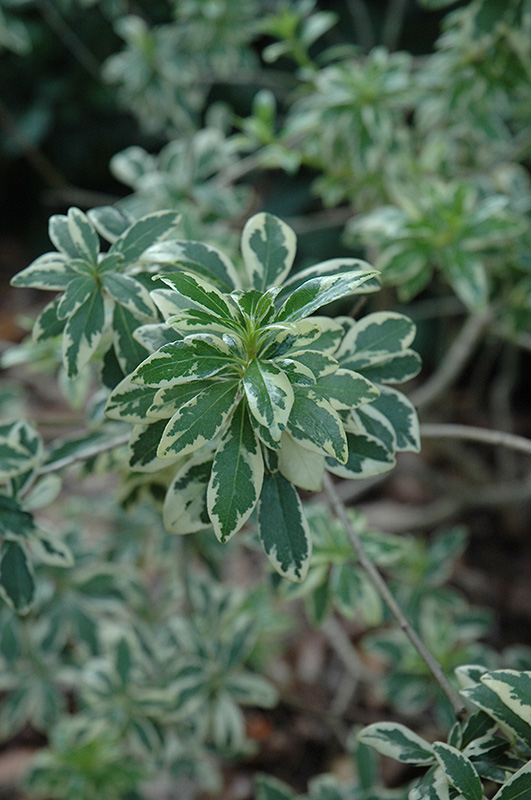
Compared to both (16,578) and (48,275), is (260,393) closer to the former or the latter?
(48,275)

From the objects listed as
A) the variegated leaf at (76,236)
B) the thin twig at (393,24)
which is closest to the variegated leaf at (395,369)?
the variegated leaf at (76,236)

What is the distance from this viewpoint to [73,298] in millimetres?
747

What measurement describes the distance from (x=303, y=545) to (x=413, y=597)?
0.98 metres

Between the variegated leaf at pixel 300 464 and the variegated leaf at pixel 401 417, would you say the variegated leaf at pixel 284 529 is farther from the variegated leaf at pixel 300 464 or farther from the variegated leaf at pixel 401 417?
the variegated leaf at pixel 401 417

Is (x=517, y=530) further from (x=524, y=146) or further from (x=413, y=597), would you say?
(x=524, y=146)

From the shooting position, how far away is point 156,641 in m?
1.40

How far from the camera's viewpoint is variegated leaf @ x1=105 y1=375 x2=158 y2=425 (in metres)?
0.70

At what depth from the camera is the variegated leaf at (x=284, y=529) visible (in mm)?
697

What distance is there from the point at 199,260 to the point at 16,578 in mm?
477

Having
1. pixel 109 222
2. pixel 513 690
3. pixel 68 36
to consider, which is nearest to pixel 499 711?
pixel 513 690

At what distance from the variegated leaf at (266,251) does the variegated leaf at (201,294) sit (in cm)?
12

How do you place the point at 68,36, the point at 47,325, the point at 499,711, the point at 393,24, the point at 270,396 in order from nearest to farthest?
the point at 270,396
the point at 499,711
the point at 47,325
the point at 393,24
the point at 68,36

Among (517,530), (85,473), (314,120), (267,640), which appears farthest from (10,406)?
(517,530)

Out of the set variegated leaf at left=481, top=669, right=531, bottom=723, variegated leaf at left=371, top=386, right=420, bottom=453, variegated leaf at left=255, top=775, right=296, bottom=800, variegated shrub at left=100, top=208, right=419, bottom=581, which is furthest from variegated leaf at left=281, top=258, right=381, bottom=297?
variegated leaf at left=255, top=775, right=296, bottom=800
